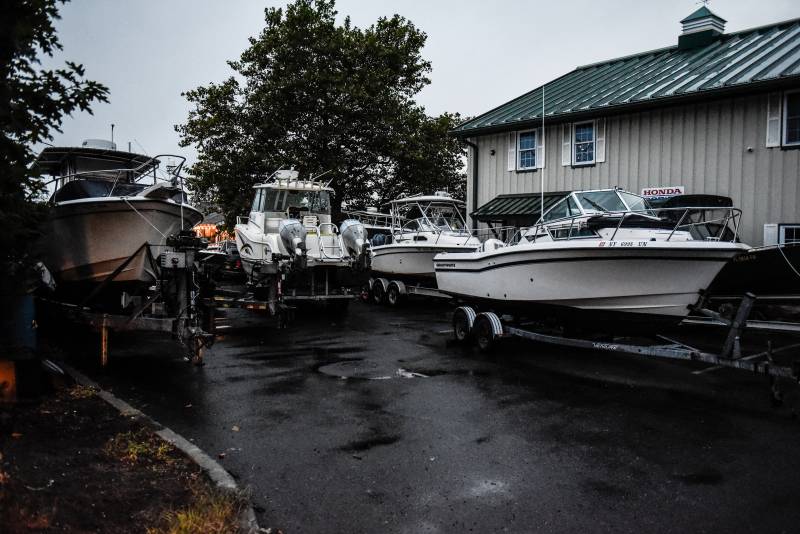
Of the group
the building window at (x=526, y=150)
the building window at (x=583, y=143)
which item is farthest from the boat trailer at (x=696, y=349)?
the building window at (x=526, y=150)

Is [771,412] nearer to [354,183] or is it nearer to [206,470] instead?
[206,470]

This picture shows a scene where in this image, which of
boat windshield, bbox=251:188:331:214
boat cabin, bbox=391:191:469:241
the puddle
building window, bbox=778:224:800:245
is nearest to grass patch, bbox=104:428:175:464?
the puddle

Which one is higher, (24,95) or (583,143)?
(583,143)

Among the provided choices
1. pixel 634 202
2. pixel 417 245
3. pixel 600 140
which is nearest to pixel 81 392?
pixel 634 202

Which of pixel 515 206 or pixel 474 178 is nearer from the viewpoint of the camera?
pixel 515 206

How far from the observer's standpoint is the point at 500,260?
30.7 feet

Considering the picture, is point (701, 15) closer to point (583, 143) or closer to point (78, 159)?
point (583, 143)

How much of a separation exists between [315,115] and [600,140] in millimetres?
13692

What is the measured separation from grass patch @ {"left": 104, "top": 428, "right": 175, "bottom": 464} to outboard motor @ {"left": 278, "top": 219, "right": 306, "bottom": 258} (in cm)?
716

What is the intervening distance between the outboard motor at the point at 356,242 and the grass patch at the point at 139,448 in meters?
8.23

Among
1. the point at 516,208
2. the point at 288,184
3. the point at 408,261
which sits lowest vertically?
the point at 408,261

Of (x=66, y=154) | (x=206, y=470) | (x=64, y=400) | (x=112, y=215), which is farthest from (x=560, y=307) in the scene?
(x=66, y=154)

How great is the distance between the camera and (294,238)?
1248cm

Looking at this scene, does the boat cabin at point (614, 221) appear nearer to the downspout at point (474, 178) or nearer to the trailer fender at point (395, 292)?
the trailer fender at point (395, 292)
